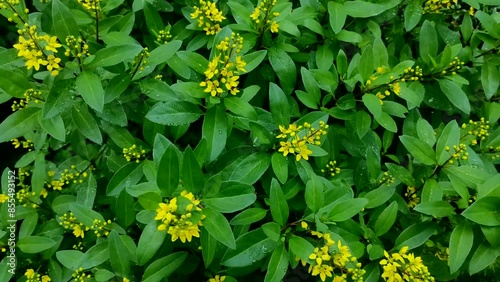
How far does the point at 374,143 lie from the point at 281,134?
0.54 metres

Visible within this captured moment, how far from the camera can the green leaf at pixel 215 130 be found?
179 centimetres

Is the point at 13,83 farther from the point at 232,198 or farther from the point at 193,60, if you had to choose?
the point at 232,198

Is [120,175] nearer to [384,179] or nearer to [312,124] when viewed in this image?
[312,124]

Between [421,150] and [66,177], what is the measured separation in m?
1.64

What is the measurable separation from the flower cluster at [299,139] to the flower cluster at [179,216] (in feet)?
1.59

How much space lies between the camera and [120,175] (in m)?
1.97

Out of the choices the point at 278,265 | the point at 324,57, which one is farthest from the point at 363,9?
the point at 278,265

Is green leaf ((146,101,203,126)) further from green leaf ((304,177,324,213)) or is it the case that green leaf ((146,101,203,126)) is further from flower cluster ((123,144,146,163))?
green leaf ((304,177,324,213))

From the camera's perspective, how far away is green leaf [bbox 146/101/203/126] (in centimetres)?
177

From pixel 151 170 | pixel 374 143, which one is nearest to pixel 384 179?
pixel 374 143

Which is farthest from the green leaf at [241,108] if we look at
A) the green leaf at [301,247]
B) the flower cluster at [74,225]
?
the flower cluster at [74,225]

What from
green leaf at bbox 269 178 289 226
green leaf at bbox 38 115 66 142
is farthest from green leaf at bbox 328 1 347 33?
green leaf at bbox 38 115 66 142

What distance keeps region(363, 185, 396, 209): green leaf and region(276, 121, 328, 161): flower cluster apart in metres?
0.38

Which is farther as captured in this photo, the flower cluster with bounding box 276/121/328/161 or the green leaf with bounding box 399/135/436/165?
the green leaf with bounding box 399/135/436/165
